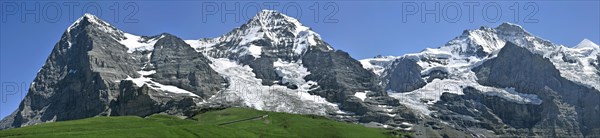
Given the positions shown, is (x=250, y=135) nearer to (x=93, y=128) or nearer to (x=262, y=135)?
(x=262, y=135)

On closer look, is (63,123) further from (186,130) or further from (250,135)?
(250,135)

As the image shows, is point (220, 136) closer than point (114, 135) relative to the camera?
No

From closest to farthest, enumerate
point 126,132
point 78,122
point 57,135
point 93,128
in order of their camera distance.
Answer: point 57,135
point 126,132
point 93,128
point 78,122

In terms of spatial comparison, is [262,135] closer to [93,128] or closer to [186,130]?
[186,130]

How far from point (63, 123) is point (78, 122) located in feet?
13.2

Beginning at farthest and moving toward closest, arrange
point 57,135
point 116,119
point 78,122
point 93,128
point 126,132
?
point 116,119, point 78,122, point 93,128, point 126,132, point 57,135

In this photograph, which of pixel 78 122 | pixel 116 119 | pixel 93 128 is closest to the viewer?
pixel 93 128

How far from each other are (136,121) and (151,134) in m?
31.2

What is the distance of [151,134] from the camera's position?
521 feet

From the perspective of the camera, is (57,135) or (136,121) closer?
(57,135)

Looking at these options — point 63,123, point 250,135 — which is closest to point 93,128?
point 63,123

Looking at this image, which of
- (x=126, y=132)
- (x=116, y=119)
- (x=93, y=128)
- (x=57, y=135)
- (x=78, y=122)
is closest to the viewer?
(x=57, y=135)

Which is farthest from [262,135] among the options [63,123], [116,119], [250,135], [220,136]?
[63,123]

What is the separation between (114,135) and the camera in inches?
5984
